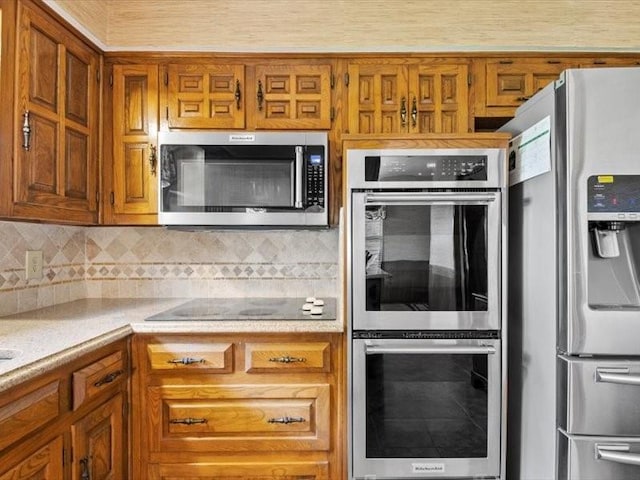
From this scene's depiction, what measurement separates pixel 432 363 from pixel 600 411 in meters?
0.56

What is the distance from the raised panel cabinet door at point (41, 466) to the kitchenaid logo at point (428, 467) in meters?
1.26

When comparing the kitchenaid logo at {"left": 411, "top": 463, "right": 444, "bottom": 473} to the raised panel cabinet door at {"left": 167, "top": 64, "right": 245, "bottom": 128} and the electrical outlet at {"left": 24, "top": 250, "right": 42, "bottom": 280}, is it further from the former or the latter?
the electrical outlet at {"left": 24, "top": 250, "right": 42, "bottom": 280}

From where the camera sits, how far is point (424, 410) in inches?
68.4

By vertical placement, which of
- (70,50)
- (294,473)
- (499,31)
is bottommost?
(294,473)

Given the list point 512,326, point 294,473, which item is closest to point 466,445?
point 512,326

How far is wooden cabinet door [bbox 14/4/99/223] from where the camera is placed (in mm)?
1536

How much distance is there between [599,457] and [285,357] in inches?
44.7

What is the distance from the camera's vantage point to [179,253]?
2393 millimetres

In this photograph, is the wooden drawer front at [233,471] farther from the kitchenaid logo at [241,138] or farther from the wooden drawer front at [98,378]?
the kitchenaid logo at [241,138]

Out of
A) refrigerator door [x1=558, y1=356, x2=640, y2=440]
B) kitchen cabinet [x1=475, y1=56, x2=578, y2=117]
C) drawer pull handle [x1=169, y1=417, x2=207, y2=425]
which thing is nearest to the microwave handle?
kitchen cabinet [x1=475, y1=56, x2=578, y2=117]

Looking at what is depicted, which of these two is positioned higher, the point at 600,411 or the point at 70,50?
the point at 70,50

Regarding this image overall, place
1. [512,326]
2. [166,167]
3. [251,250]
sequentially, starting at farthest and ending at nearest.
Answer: [251,250] < [166,167] < [512,326]

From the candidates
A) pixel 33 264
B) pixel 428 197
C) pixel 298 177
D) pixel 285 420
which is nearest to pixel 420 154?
pixel 428 197

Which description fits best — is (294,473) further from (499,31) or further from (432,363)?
(499,31)
